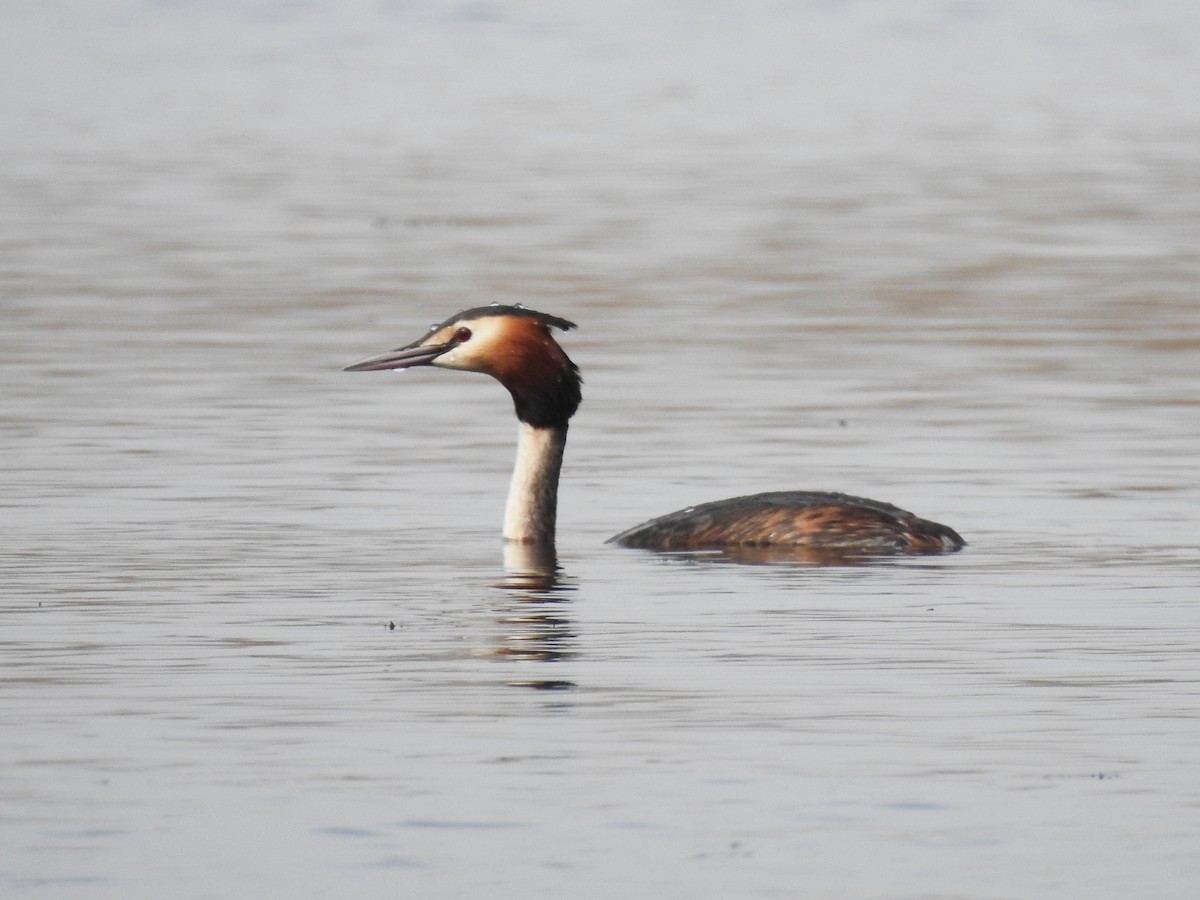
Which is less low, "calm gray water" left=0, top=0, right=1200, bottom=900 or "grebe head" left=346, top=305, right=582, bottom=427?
"grebe head" left=346, top=305, right=582, bottom=427

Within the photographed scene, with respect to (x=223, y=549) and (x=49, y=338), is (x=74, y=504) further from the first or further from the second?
(x=49, y=338)

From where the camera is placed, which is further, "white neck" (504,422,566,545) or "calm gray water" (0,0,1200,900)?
"white neck" (504,422,566,545)

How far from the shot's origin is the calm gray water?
26.7 feet

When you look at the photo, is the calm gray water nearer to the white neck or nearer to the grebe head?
the white neck

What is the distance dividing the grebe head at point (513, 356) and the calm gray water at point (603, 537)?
63 cm

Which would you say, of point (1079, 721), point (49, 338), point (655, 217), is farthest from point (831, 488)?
point (655, 217)

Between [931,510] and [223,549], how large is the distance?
330 centimetres

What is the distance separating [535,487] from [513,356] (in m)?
0.60

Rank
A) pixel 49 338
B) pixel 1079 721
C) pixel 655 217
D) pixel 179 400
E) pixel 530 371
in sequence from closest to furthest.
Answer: pixel 1079 721, pixel 530 371, pixel 179 400, pixel 49 338, pixel 655 217

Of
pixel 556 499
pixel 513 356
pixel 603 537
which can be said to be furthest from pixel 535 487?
pixel 513 356

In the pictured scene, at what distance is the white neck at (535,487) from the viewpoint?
13.9 meters

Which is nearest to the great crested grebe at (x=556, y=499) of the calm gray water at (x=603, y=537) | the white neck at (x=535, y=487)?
the white neck at (x=535, y=487)

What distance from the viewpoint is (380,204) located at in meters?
33.8

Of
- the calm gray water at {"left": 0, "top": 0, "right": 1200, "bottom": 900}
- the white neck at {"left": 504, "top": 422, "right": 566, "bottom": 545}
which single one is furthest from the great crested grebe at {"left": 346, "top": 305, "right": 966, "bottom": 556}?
the calm gray water at {"left": 0, "top": 0, "right": 1200, "bottom": 900}
